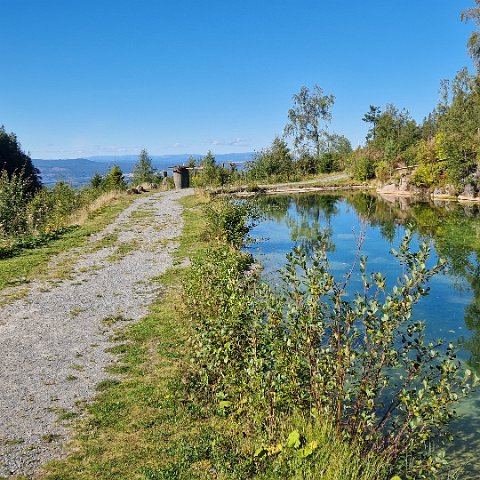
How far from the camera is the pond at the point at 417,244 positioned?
797cm

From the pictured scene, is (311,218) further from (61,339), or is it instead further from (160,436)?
(160,436)

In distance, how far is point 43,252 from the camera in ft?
60.3

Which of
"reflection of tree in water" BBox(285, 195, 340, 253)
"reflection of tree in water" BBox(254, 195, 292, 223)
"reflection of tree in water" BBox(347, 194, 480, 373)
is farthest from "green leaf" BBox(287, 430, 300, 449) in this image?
"reflection of tree in water" BBox(254, 195, 292, 223)

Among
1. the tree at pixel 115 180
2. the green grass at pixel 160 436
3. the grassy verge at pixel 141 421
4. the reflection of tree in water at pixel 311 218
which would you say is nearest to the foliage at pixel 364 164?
the reflection of tree in water at pixel 311 218

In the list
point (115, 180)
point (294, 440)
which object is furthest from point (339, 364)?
point (115, 180)

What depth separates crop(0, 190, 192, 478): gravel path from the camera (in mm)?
6391

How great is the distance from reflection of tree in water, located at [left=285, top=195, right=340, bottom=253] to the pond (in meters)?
0.06

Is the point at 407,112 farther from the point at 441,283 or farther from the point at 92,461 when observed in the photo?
the point at 92,461

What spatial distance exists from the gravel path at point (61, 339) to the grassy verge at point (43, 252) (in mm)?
772

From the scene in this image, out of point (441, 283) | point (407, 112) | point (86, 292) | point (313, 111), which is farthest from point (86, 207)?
point (407, 112)

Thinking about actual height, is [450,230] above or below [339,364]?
below

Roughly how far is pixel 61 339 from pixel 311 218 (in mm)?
25926

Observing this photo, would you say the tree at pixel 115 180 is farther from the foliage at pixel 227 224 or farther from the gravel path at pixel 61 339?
the gravel path at pixel 61 339

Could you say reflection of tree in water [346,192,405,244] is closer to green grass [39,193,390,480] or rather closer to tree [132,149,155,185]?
green grass [39,193,390,480]
